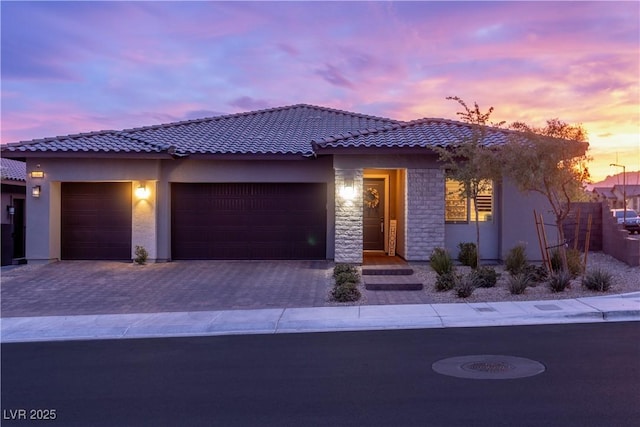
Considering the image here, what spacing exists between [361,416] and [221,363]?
2.90 meters

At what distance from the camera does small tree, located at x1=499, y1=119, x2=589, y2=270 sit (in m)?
12.8

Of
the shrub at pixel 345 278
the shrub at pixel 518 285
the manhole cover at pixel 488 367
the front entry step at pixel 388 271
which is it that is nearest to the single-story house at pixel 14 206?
the front entry step at pixel 388 271

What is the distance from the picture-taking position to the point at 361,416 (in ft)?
19.1

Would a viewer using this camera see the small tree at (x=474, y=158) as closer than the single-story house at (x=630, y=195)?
Yes

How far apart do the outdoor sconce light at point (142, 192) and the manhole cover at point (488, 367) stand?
13240 millimetres

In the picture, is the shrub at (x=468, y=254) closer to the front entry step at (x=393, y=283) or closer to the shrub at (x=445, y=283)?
the front entry step at (x=393, y=283)

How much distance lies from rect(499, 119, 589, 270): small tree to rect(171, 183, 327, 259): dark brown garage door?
741 centimetres

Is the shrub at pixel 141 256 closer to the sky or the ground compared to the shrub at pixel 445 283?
closer to the sky

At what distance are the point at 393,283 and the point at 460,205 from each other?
4831mm

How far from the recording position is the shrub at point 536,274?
14.1 m

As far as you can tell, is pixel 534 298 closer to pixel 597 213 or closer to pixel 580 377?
pixel 580 377

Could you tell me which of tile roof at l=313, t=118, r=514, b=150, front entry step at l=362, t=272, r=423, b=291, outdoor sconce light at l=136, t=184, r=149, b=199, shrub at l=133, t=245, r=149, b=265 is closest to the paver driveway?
shrub at l=133, t=245, r=149, b=265

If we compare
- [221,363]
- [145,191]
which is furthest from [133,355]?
[145,191]

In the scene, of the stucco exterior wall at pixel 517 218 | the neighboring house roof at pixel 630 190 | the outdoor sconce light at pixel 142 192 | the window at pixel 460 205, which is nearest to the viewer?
the stucco exterior wall at pixel 517 218
